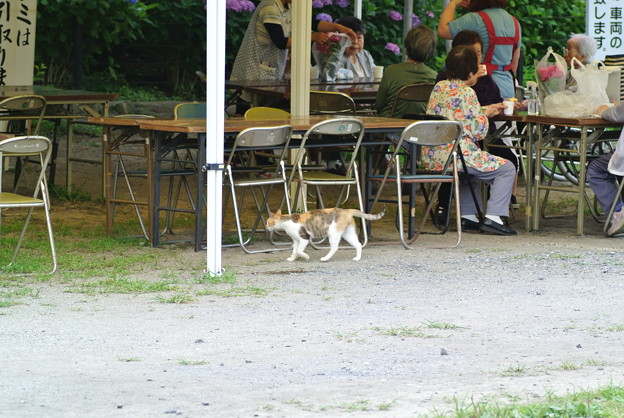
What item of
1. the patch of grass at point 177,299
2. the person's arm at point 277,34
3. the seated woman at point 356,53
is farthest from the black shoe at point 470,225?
the seated woman at point 356,53

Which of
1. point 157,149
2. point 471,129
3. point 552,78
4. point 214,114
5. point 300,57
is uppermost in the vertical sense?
point 300,57

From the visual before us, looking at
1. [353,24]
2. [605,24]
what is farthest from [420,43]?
[605,24]

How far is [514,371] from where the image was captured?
4.95 m

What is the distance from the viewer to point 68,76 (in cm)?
1644

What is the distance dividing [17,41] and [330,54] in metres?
3.39

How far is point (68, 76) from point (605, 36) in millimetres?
7423

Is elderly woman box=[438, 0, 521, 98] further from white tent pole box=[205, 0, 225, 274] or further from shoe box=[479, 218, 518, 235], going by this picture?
white tent pole box=[205, 0, 225, 274]

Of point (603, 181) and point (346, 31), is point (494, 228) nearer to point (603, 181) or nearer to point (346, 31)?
point (603, 181)

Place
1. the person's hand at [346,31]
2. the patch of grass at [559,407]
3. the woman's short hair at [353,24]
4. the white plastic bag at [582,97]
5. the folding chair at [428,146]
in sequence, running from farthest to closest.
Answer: the woman's short hair at [353,24]
the person's hand at [346,31]
the white plastic bag at [582,97]
the folding chair at [428,146]
the patch of grass at [559,407]

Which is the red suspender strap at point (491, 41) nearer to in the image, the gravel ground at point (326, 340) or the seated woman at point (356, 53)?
the gravel ground at point (326, 340)

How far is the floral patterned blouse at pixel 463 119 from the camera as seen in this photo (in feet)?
29.0

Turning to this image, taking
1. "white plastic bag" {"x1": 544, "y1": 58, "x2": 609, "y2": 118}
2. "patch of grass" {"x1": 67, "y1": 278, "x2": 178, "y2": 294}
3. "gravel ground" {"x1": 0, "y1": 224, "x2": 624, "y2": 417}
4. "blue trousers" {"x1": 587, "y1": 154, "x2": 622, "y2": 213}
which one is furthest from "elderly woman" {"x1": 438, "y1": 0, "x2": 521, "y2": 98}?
"patch of grass" {"x1": 67, "y1": 278, "x2": 178, "y2": 294}

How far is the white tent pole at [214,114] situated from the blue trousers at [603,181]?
3303 millimetres

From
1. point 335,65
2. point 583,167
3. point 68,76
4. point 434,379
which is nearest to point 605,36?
point 335,65
